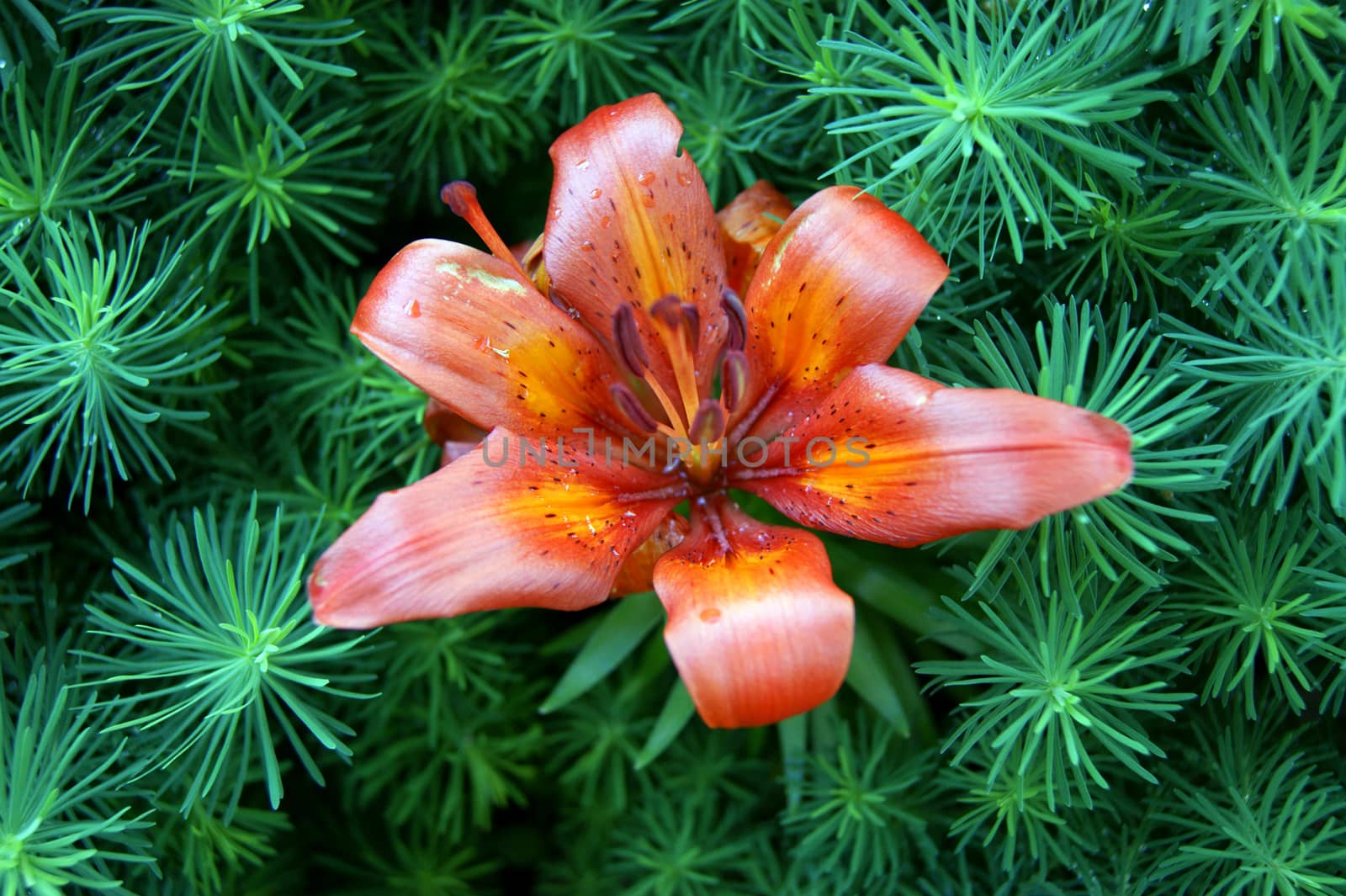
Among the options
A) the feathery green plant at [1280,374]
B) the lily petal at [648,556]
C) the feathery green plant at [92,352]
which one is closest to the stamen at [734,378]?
the lily petal at [648,556]

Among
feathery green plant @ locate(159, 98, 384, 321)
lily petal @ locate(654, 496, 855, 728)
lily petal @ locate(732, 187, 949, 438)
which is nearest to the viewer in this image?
lily petal @ locate(654, 496, 855, 728)

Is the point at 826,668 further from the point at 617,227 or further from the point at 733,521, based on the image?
the point at 617,227

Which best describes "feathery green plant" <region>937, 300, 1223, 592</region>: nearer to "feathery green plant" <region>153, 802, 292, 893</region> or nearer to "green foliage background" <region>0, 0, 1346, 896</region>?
"green foliage background" <region>0, 0, 1346, 896</region>

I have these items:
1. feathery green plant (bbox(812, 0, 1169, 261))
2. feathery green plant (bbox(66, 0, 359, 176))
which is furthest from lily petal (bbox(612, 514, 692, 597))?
feathery green plant (bbox(66, 0, 359, 176))

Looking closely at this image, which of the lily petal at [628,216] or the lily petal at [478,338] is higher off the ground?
the lily petal at [628,216]

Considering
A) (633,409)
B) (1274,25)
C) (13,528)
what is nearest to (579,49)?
(633,409)

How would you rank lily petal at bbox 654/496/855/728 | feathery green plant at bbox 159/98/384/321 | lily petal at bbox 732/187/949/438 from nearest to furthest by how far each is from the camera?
lily petal at bbox 654/496/855/728 < lily petal at bbox 732/187/949/438 < feathery green plant at bbox 159/98/384/321

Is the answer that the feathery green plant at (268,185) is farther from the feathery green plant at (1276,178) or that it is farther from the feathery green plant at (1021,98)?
the feathery green plant at (1276,178)
